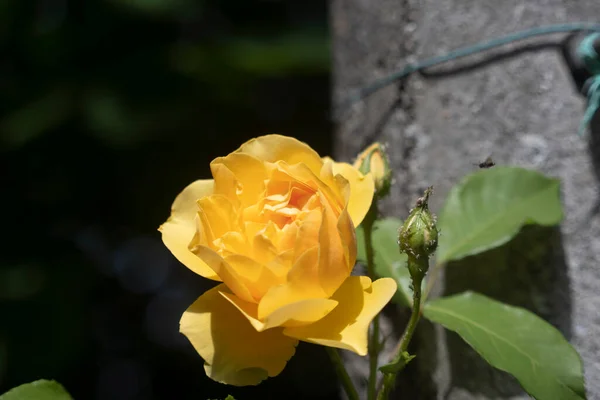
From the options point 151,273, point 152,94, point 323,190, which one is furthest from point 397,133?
point 151,273

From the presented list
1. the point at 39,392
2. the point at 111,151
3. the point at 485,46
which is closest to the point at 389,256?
the point at 485,46

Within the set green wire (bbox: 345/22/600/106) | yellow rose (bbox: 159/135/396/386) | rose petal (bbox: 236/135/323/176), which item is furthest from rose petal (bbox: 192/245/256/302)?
green wire (bbox: 345/22/600/106)

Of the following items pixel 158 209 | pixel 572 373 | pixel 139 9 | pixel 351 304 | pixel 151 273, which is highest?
pixel 139 9

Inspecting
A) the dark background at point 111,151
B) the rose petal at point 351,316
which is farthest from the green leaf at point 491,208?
the dark background at point 111,151

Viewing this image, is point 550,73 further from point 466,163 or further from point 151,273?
point 151,273

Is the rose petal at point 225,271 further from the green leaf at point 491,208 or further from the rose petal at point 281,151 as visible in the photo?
the green leaf at point 491,208
